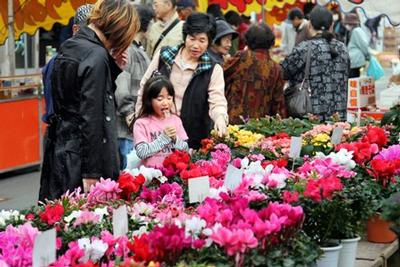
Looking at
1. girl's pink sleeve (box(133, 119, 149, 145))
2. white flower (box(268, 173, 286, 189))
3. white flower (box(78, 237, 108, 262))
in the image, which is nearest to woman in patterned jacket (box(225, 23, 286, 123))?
girl's pink sleeve (box(133, 119, 149, 145))

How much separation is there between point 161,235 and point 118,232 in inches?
16.3

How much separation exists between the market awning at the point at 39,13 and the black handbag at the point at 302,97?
10.5 feet

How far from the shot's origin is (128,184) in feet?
13.6

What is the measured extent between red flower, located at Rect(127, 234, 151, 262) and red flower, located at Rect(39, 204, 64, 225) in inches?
26.3

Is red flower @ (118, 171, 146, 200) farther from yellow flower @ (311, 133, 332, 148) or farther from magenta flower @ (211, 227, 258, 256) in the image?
yellow flower @ (311, 133, 332, 148)

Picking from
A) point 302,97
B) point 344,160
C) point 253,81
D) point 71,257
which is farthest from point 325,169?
point 302,97

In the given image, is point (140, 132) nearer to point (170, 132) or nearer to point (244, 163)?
point (170, 132)

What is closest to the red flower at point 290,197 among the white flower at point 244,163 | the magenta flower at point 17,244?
the white flower at point 244,163

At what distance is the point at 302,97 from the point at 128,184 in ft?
12.6

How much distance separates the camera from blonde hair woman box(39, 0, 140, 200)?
4309 millimetres

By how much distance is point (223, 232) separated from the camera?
3111 millimetres

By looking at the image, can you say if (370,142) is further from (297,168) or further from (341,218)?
(341,218)

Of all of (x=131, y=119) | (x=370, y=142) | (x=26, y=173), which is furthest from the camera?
(x=26, y=173)

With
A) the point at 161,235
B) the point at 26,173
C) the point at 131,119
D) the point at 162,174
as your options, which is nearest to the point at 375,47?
the point at 26,173
